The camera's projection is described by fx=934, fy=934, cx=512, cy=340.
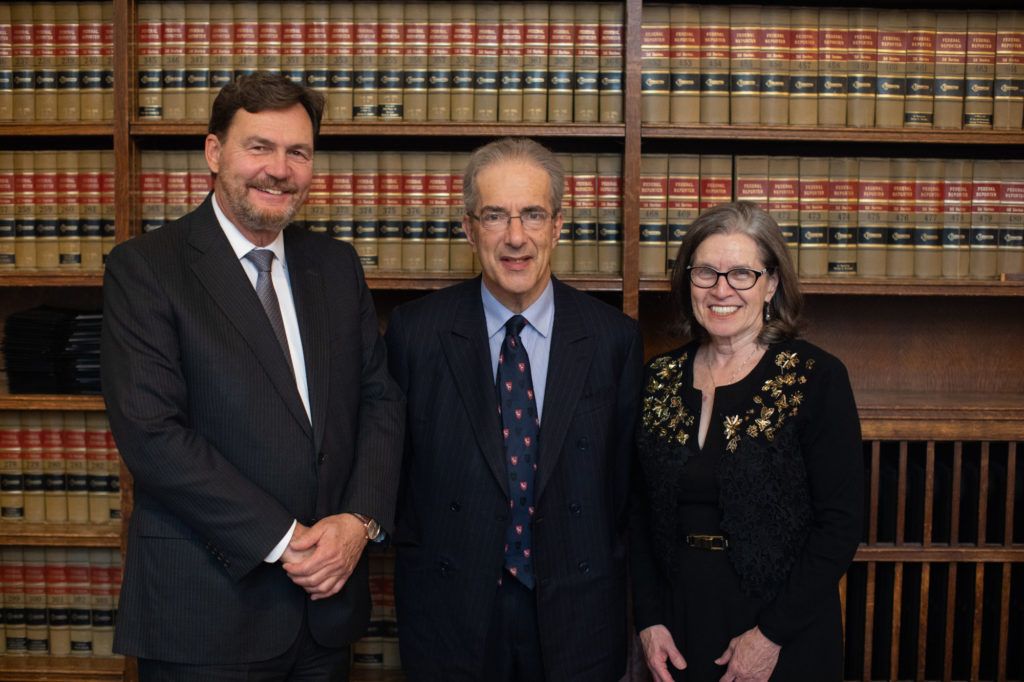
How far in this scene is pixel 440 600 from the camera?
6.05 feet

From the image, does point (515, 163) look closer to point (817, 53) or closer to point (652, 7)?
point (652, 7)

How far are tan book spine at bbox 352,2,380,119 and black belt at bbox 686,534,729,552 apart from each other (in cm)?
135

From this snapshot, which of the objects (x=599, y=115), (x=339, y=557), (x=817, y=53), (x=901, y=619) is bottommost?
(x=901, y=619)

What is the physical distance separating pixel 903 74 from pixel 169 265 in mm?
1861

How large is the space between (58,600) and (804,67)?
242 centimetres

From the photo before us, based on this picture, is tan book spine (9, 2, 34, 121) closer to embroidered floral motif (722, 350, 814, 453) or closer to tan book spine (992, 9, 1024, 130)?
embroidered floral motif (722, 350, 814, 453)

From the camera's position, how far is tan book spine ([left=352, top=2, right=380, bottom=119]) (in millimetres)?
2391

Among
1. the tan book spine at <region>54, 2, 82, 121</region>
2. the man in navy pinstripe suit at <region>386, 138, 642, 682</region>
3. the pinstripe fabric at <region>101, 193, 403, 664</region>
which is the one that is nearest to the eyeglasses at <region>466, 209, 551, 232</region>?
the man in navy pinstripe suit at <region>386, 138, 642, 682</region>

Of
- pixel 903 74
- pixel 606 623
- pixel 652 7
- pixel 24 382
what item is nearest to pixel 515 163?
pixel 652 7

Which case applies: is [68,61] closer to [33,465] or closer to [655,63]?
[33,465]

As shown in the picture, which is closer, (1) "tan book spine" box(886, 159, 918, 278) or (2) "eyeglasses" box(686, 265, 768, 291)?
(2) "eyeglasses" box(686, 265, 768, 291)

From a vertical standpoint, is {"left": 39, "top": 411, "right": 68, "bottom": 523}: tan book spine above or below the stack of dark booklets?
below

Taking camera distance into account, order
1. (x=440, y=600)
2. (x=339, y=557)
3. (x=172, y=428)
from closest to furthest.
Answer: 1. (x=172, y=428)
2. (x=339, y=557)
3. (x=440, y=600)

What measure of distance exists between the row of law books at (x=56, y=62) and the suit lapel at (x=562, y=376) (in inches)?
52.7
